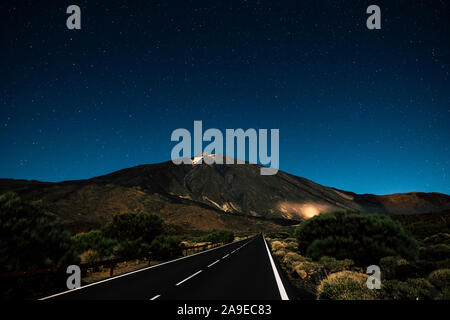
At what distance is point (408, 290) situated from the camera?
25.1 ft

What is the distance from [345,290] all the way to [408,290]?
209 centimetres

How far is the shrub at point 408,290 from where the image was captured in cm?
736

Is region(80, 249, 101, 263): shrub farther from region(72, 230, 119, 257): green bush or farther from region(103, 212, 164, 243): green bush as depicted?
region(103, 212, 164, 243): green bush

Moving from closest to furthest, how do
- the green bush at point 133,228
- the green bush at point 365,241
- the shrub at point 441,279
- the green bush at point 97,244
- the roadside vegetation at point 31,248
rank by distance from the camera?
the shrub at point 441,279 < the roadside vegetation at point 31,248 < the green bush at point 365,241 < the green bush at point 97,244 < the green bush at point 133,228

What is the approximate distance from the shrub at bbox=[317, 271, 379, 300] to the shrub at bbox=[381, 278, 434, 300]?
633 millimetres

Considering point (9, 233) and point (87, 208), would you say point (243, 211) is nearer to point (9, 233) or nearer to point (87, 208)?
point (87, 208)

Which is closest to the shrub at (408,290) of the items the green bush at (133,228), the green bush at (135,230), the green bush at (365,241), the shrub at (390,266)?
the shrub at (390,266)

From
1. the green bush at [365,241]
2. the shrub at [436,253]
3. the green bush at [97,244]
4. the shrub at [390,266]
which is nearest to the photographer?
the shrub at [390,266]

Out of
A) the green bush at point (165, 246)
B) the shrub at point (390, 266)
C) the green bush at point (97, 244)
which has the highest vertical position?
the shrub at point (390, 266)

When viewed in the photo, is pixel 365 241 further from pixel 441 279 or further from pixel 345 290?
pixel 345 290

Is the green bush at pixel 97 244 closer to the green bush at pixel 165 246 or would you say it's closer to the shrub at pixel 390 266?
the green bush at pixel 165 246
